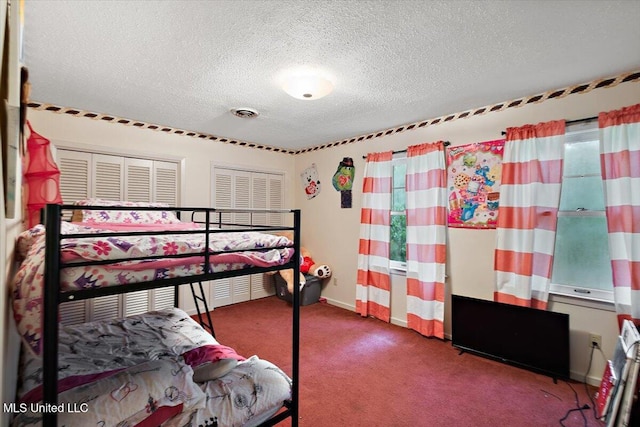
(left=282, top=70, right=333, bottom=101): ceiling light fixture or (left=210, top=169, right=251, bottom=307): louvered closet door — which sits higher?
(left=282, top=70, right=333, bottom=101): ceiling light fixture

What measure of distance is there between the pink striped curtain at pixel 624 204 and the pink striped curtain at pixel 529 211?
290mm

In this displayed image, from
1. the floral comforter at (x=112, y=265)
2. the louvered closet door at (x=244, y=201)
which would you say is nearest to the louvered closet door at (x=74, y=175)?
the louvered closet door at (x=244, y=201)

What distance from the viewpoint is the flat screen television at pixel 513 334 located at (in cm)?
229

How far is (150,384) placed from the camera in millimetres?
1284

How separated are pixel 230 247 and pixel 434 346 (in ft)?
7.80

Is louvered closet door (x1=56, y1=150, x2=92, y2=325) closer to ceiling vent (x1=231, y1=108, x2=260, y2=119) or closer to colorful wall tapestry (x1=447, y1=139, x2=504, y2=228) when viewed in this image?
ceiling vent (x1=231, y1=108, x2=260, y2=119)

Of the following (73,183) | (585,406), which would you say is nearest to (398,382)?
(585,406)

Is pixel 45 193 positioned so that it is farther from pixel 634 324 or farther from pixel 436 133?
pixel 634 324

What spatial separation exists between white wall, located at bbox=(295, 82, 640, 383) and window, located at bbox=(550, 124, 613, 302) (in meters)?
0.17

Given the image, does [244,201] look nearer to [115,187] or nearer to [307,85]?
[115,187]

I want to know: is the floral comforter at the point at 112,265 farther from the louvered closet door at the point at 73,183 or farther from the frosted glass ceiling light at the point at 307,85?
the louvered closet door at the point at 73,183

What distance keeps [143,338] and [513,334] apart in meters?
2.81

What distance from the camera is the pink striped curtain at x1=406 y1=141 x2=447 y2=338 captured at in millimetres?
3010

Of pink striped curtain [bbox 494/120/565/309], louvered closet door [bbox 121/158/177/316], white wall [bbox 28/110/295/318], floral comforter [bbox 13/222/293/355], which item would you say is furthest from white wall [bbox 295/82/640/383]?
floral comforter [bbox 13/222/293/355]
